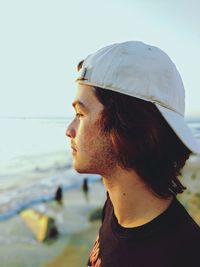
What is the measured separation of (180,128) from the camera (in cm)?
173

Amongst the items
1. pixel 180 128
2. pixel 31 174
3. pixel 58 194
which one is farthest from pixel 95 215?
pixel 31 174

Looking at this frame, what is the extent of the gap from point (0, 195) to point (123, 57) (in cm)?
1191

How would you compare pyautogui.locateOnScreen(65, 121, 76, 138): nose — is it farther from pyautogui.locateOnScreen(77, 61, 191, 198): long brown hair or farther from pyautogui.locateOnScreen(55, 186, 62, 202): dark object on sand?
pyautogui.locateOnScreen(55, 186, 62, 202): dark object on sand

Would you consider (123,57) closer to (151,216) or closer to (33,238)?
(151,216)

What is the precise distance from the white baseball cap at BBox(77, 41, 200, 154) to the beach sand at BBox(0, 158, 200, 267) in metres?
4.95

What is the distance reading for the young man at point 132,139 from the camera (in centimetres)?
172

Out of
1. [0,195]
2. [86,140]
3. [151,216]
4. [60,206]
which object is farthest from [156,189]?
[0,195]

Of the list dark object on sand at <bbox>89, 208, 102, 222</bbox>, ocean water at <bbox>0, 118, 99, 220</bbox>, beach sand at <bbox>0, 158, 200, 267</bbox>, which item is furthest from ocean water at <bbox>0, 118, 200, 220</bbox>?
dark object on sand at <bbox>89, 208, 102, 222</bbox>

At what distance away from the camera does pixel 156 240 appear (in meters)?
1.61

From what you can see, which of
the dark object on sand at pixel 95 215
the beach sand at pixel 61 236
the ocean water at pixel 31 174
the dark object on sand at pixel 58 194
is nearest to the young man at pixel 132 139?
the ocean water at pixel 31 174

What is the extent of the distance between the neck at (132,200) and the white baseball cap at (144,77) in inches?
12.5

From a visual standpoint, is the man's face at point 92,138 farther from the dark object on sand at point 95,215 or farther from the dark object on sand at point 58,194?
the dark object on sand at point 58,194

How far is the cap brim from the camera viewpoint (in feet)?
5.59

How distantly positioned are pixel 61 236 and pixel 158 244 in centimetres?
649
